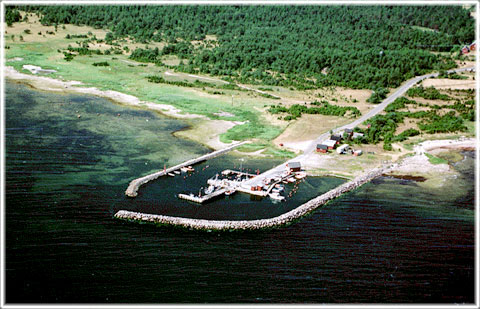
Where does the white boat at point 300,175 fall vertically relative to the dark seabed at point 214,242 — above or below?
above

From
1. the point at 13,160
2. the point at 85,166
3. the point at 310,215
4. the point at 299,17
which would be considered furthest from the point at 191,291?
the point at 299,17

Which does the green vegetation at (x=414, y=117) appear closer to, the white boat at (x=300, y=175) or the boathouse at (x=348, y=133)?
the boathouse at (x=348, y=133)

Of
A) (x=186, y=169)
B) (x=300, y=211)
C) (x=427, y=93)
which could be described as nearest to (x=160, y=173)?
(x=186, y=169)

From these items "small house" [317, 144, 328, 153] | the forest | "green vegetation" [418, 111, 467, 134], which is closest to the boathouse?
"small house" [317, 144, 328, 153]

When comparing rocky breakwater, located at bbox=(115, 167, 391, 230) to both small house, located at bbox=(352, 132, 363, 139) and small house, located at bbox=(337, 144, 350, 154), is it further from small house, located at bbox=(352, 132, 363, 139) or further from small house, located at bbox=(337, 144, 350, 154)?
small house, located at bbox=(352, 132, 363, 139)

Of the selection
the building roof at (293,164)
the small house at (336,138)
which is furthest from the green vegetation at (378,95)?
the building roof at (293,164)

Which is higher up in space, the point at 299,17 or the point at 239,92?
the point at 299,17

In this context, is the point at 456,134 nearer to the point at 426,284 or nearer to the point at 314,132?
the point at 314,132
